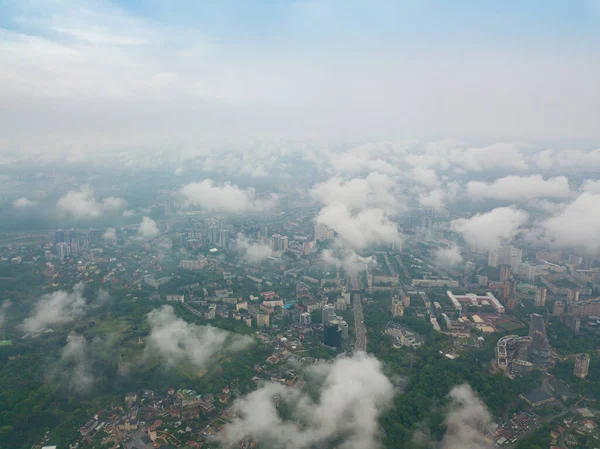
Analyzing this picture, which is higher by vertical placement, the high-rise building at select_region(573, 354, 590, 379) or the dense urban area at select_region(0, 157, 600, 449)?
the high-rise building at select_region(573, 354, 590, 379)

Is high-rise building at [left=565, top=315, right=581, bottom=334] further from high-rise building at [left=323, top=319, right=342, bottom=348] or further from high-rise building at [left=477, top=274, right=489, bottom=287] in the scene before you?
high-rise building at [left=323, top=319, right=342, bottom=348]

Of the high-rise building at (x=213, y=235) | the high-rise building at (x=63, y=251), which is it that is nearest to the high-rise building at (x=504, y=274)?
the high-rise building at (x=213, y=235)

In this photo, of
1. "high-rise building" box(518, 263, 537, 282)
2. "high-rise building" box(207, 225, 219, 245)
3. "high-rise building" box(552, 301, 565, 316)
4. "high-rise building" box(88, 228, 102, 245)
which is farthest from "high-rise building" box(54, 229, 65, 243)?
"high-rise building" box(552, 301, 565, 316)

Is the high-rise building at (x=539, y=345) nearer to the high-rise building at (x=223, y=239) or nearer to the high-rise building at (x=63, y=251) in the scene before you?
the high-rise building at (x=223, y=239)

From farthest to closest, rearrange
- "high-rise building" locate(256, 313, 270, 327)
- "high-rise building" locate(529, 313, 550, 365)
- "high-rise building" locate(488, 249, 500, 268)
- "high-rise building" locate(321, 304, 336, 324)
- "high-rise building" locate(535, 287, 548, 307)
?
"high-rise building" locate(488, 249, 500, 268) → "high-rise building" locate(535, 287, 548, 307) → "high-rise building" locate(256, 313, 270, 327) → "high-rise building" locate(321, 304, 336, 324) → "high-rise building" locate(529, 313, 550, 365)

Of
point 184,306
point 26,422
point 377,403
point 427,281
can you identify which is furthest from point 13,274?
point 427,281

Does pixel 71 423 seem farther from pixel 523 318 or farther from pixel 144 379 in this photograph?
pixel 523 318
